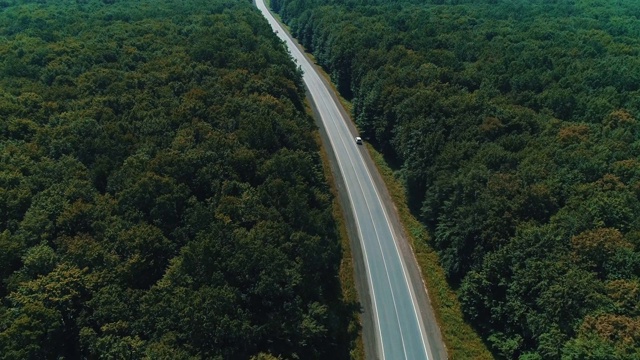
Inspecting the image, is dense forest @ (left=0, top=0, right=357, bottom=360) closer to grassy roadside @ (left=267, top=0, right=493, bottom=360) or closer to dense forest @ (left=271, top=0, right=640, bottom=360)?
grassy roadside @ (left=267, top=0, right=493, bottom=360)

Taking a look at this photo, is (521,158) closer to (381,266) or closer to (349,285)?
(381,266)

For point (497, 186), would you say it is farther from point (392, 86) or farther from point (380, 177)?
point (392, 86)

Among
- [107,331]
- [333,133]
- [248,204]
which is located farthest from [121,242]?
[333,133]

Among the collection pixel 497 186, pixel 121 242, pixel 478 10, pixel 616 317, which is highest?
pixel 478 10

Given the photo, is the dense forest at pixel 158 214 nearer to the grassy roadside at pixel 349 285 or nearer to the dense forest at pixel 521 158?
the grassy roadside at pixel 349 285

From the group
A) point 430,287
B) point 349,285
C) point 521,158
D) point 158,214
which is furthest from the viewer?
point 521,158

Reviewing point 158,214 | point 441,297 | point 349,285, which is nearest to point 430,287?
point 441,297
